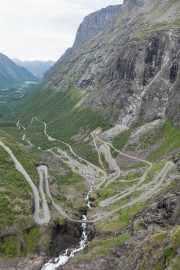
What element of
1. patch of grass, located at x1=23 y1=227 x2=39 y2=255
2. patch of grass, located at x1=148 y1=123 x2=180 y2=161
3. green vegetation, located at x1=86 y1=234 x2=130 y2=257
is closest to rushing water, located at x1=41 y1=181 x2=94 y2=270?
green vegetation, located at x1=86 y1=234 x2=130 y2=257

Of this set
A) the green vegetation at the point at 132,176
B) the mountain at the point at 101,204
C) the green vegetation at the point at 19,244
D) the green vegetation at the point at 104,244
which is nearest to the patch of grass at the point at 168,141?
the mountain at the point at 101,204

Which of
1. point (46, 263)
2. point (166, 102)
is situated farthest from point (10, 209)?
point (166, 102)

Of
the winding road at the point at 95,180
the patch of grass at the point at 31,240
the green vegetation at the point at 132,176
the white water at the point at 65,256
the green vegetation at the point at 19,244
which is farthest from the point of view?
the green vegetation at the point at 132,176

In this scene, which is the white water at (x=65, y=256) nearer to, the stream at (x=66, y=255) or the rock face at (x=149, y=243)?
the stream at (x=66, y=255)

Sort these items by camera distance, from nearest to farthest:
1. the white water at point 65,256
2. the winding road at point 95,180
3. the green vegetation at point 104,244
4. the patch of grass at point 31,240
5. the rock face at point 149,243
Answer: the rock face at point 149,243, the green vegetation at point 104,244, the white water at point 65,256, the patch of grass at point 31,240, the winding road at point 95,180

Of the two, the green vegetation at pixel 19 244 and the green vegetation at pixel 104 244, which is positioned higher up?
the green vegetation at pixel 19 244

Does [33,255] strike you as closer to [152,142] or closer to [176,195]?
[176,195]

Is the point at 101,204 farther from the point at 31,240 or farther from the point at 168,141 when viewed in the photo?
the point at 168,141

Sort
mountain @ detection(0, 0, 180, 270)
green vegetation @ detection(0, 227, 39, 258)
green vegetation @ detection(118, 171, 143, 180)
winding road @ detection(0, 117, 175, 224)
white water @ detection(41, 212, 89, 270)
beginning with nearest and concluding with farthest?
mountain @ detection(0, 0, 180, 270) < white water @ detection(41, 212, 89, 270) < green vegetation @ detection(0, 227, 39, 258) < winding road @ detection(0, 117, 175, 224) < green vegetation @ detection(118, 171, 143, 180)

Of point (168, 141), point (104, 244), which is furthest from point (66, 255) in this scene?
point (168, 141)

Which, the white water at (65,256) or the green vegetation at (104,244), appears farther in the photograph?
the white water at (65,256)

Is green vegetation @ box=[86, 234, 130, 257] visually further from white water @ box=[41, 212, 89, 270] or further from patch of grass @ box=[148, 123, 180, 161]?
patch of grass @ box=[148, 123, 180, 161]
